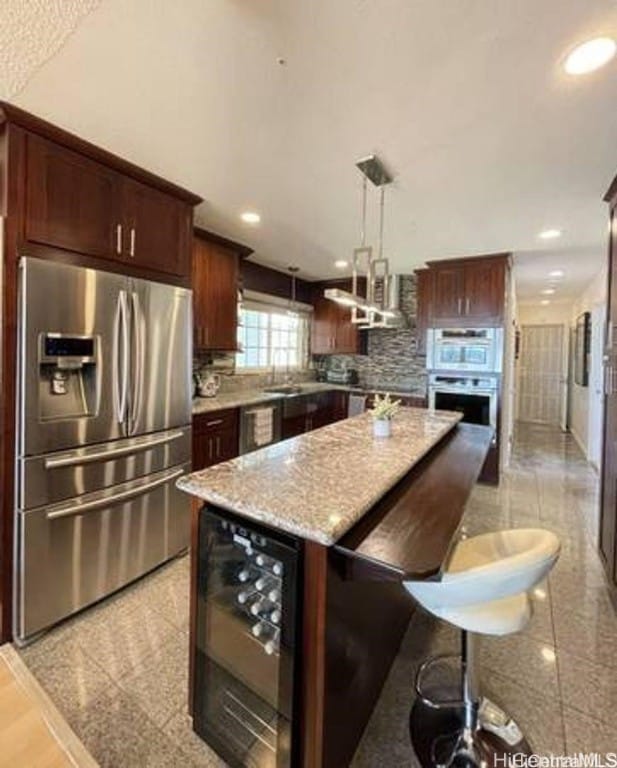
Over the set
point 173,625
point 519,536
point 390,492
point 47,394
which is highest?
point 47,394

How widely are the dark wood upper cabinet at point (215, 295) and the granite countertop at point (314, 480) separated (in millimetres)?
1751

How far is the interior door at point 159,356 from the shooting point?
7.49 feet

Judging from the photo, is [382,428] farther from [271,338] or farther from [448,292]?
[271,338]

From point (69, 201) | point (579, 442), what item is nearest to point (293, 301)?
point (69, 201)

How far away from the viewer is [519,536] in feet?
4.88

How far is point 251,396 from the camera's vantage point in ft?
13.9

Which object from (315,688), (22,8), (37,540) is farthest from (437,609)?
(22,8)

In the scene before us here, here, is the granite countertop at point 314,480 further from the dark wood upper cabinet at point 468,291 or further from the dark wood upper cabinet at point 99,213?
the dark wood upper cabinet at point 468,291

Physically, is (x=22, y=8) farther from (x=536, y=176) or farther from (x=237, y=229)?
(x=536, y=176)

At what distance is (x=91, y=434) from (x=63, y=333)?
543mm

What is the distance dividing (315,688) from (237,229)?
3.35 meters

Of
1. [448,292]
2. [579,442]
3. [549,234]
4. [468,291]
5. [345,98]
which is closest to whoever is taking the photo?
[345,98]

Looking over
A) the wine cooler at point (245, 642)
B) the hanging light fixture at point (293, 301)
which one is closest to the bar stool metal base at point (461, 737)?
the wine cooler at point (245, 642)

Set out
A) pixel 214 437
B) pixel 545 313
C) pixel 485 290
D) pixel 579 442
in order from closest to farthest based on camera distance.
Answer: pixel 214 437
pixel 485 290
pixel 579 442
pixel 545 313
